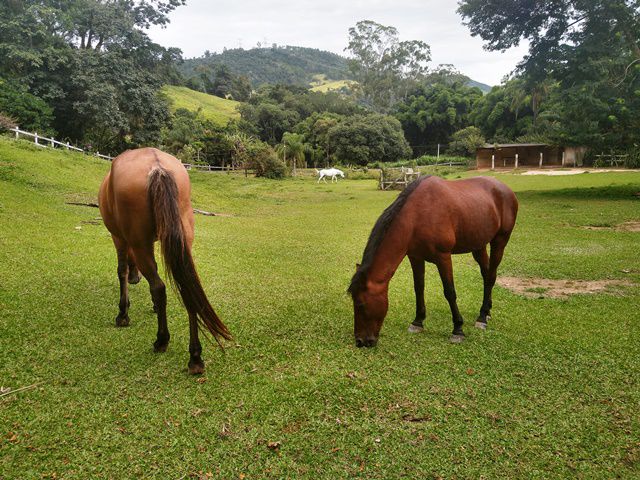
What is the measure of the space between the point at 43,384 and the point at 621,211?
16.5m

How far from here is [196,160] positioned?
40531mm

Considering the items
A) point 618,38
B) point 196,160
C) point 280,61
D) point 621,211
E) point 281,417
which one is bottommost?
point 281,417

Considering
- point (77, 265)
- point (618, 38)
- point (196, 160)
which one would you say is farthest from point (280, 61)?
point (77, 265)

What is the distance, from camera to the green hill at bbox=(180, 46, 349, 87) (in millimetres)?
152375

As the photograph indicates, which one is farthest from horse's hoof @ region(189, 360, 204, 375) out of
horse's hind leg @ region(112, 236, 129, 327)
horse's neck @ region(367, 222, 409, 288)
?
horse's neck @ region(367, 222, 409, 288)

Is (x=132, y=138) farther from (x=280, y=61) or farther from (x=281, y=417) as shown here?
(x=280, y=61)

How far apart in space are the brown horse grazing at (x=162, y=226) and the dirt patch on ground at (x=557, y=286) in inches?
196

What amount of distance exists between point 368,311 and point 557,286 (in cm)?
423

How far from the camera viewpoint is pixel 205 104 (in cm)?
7175

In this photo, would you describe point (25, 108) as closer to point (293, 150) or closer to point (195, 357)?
point (293, 150)

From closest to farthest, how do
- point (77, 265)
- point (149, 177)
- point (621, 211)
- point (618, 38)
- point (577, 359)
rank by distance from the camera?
1. point (149, 177)
2. point (577, 359)
3. point (77, 265)
4. point (621, 211)
5. point (618, 38)

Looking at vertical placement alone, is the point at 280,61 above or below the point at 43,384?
above

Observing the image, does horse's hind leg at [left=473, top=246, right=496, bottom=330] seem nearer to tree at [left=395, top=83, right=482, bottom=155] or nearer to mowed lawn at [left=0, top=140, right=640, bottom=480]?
mowed lawn at [left=0, top=140, right=640, bottom=480]

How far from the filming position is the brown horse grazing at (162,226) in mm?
3328
